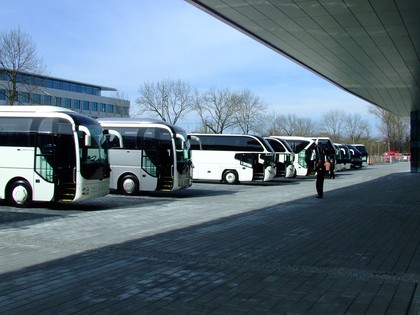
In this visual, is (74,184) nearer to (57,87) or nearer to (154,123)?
(154,123)

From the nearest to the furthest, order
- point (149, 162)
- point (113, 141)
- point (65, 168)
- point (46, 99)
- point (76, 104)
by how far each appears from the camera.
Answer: point (65, 168) → point (149, 162) → point (113, 141) → point (46, 99) → point (76, 104)

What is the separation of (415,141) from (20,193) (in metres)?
33.6

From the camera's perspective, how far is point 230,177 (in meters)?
27.7

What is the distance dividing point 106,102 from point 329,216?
294 feet

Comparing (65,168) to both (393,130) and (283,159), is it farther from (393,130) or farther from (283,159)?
(393,130)

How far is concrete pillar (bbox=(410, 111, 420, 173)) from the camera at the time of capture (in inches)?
1560

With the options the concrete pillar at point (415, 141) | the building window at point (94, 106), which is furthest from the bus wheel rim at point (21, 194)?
the building window at point (94, 106)

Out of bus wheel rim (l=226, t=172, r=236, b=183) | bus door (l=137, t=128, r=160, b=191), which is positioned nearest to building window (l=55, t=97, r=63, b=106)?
bus wheel rim (l=226, t=172, r=236, b=183)

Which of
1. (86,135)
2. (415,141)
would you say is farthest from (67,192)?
(415,141)

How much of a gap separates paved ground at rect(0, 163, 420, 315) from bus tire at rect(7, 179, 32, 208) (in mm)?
617

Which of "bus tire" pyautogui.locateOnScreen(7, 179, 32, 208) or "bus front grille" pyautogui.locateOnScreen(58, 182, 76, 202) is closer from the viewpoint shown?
"bus front grille" pyautogui.locateOnScreen(58, 182, 76, 202)

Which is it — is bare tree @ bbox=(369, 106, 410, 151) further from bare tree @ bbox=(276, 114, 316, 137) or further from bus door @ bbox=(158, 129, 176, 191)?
bus door @ bbox=(158, 129, 176, 191)

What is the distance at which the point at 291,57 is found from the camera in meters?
21.7

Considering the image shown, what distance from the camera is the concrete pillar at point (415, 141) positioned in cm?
3962
